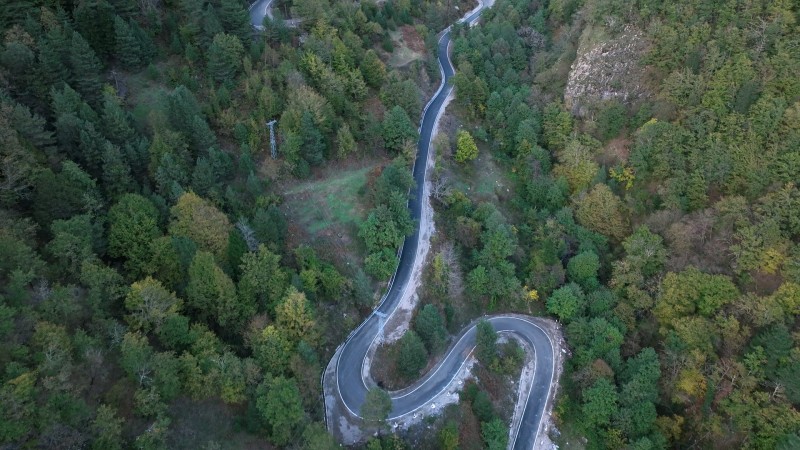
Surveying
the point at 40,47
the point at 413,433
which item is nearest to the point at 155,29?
the point at 40,47

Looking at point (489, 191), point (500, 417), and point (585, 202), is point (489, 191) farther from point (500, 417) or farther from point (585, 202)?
point (500, 417)

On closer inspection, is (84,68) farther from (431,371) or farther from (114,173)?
(431,371)

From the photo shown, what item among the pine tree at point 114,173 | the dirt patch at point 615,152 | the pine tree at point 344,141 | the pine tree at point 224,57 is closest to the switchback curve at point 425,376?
the pine tree at point 344,141

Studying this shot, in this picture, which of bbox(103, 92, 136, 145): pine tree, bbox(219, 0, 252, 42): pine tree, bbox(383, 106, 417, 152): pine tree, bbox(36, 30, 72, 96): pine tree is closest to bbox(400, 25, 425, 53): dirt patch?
bbox(383, 106, 417, 152): pine tree

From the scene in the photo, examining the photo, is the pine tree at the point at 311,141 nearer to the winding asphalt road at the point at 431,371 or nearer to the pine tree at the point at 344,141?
the pine tree at the point at 344,141

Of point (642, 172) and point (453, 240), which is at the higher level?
point (642, 172)

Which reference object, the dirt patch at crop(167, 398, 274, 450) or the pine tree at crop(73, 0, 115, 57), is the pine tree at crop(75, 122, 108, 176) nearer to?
the pine tree at crop(73, 0, 115, 57)
